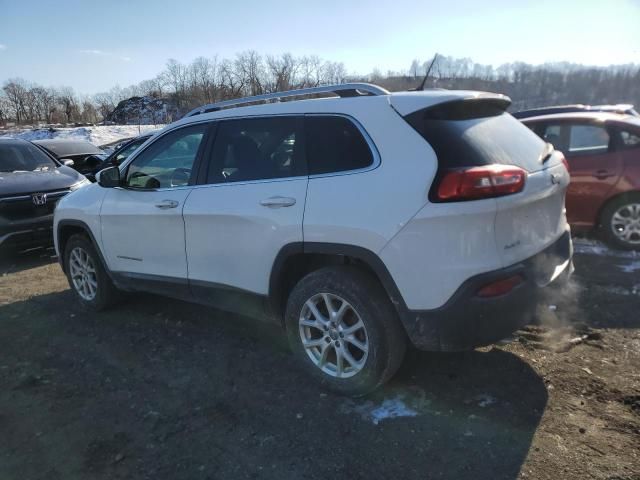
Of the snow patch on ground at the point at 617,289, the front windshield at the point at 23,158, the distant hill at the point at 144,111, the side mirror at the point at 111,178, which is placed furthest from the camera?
the distant hill at the point at 144,111

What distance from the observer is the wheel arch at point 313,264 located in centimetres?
283

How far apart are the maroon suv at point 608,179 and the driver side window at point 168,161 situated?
453cm

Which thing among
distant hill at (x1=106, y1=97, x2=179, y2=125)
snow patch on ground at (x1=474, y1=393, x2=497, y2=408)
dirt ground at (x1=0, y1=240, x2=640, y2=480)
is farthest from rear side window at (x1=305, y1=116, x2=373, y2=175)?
distant hill at (x1=106, y1=97, x2=179, y2=125)

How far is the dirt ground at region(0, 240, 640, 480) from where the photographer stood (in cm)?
261

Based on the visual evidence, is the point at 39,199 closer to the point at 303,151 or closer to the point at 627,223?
the point at 303,151

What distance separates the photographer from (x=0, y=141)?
7.98m

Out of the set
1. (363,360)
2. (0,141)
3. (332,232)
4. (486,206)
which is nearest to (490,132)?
(486,206)

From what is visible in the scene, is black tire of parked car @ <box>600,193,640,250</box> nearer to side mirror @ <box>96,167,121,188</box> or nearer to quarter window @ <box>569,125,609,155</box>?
quarter window @ <box>569,125,609,155</box>

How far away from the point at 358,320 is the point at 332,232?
0.56 metres

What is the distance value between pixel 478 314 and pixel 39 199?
6.42 metres

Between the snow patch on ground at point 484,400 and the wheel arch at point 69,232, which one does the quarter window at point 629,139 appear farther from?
the wheel arch at point 69,232

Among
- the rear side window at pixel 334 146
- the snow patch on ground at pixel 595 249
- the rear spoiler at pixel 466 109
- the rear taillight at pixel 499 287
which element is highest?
the rear spoiler at pixel 466 109

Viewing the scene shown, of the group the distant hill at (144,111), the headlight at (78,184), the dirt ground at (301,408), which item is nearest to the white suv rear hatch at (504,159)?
the dirt ground at (301,408)

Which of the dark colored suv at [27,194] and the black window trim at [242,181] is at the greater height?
the black window trim at [242,181]
